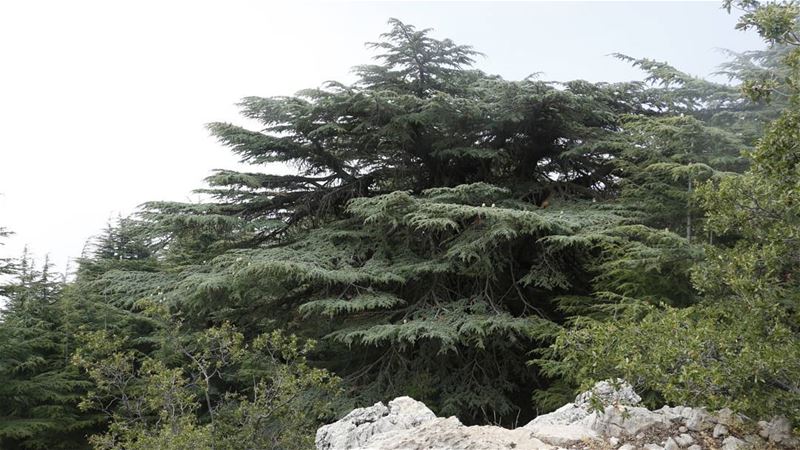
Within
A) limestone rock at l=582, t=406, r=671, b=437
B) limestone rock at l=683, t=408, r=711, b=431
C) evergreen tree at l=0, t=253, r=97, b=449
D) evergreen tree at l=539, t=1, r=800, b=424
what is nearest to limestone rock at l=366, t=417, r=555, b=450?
limestone rock at l=582, t=406, r=671, b=437

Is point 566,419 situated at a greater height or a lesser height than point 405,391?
greater

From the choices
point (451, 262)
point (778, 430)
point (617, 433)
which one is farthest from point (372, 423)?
point (451, 262)

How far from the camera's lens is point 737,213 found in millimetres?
4367

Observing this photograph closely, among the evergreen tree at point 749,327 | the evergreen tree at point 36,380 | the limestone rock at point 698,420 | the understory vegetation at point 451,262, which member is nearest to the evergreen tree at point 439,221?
the understory vegetation at point 451,262

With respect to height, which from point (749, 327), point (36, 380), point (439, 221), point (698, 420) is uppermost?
point (439, 221)

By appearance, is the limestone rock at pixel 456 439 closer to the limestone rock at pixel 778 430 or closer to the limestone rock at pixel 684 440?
the limestone rock at pixel 684 440

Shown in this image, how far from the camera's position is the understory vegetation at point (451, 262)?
14.4ft

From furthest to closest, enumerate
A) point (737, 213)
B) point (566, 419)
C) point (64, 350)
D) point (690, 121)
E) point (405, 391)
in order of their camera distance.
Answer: point (64, 350) < point (405, 391) < point (690, 121) < point (566, 419) < point (737, 213)

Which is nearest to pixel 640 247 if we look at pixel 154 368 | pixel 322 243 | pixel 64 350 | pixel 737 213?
pixel 737 213

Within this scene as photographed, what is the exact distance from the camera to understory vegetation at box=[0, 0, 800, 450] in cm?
438

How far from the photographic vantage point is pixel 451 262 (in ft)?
29.2

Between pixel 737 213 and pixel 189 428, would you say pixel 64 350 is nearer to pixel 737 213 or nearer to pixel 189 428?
pixel 189 428

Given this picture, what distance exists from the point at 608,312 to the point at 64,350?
43.8ft

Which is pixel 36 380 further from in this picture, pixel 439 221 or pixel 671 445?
pixel 671 445
